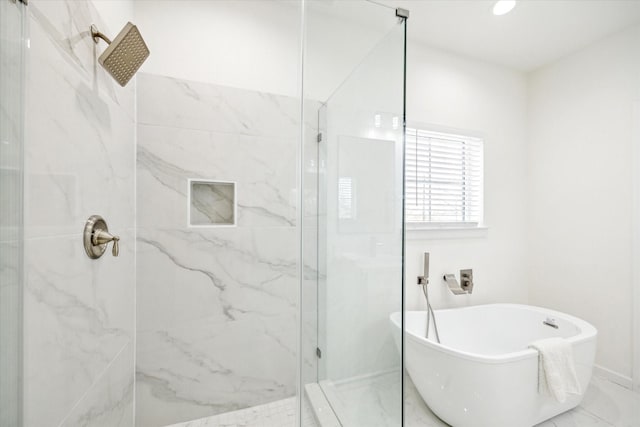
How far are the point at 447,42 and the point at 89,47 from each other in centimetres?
234

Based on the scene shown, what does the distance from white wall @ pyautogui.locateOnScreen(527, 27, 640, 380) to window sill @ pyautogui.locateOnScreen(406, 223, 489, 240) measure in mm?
633

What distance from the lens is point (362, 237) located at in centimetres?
107

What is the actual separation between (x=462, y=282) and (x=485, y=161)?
1.09 meters

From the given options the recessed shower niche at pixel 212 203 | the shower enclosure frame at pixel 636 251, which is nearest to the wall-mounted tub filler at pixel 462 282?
the shower enclosure frame at pixel 636 251

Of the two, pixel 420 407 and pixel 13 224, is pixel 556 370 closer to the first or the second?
pixel 420 407

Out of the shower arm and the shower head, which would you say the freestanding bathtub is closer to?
the shower head

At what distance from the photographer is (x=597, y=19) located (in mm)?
1840

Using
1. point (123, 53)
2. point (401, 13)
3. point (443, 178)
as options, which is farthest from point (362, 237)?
point (443, 178)

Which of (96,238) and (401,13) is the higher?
(401,13)

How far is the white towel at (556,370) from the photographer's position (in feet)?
4.19

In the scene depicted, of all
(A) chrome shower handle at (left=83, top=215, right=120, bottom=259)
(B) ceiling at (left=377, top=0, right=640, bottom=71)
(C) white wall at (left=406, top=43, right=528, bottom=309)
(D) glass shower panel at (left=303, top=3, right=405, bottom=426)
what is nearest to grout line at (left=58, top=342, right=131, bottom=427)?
(A) chrome shower handle at (left=83, top=215, right=120, bottom=259)

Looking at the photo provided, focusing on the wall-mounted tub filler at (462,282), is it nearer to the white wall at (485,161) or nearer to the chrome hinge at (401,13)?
the white wall at (485,161)

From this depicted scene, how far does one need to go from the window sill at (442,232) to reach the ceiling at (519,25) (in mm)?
1489

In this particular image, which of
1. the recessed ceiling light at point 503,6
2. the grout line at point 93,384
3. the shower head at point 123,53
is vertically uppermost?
the recessed ceiling light at point 503,6
